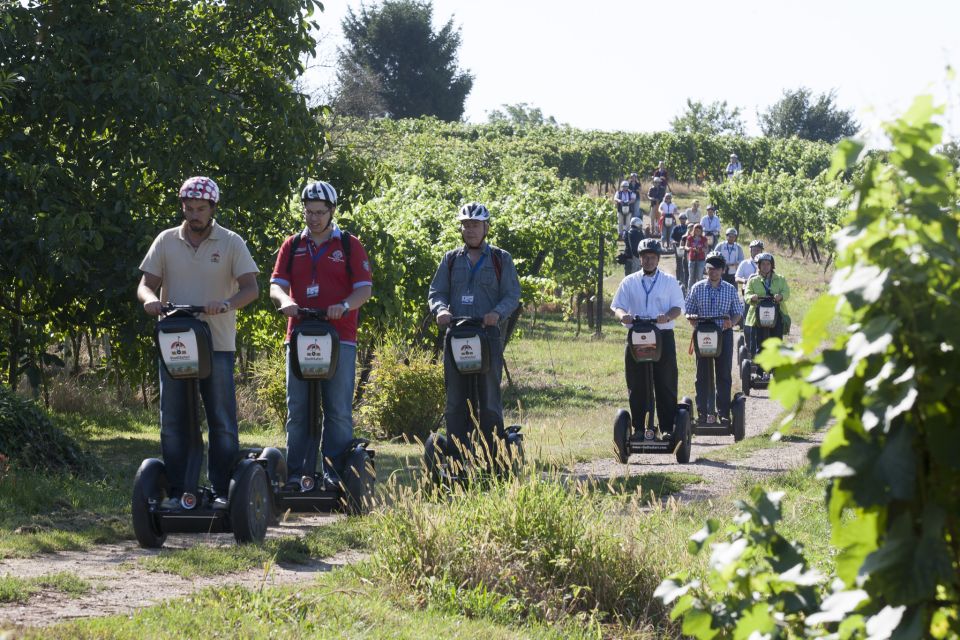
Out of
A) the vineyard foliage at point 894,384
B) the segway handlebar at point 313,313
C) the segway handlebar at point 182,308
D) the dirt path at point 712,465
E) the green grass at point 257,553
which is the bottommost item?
the dirt path at point 712,465

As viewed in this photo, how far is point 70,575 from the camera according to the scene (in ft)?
19.8

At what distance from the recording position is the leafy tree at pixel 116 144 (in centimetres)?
1012

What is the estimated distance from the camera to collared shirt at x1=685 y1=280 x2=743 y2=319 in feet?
43.7

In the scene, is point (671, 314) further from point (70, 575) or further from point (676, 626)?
point (70, 575)

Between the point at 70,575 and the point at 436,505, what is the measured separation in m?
1.71

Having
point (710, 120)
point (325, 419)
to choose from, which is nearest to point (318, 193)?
point (325, 419)

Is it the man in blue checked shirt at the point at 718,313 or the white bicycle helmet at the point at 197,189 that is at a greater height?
the white bicycle helmet at the point at 197,189

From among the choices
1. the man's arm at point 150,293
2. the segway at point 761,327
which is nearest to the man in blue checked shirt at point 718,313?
the segway at point 761,327

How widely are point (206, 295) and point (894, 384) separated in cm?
517

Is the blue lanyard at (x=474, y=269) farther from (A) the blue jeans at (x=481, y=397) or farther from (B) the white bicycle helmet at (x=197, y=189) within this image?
(B) the white bicycle helmet at (x=197, y=189)

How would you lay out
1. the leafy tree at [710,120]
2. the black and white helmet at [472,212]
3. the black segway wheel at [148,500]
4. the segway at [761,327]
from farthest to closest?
the leafy tree at [710,120] < the segway at [761,327] < the black and white helmet at [472,212] < the black segway wheel at [148,500]

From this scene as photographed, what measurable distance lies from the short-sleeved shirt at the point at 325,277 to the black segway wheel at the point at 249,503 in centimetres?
106

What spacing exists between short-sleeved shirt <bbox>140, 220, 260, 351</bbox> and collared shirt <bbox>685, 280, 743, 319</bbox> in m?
6.99

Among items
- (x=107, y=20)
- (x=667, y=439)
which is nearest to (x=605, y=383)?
(x=667, y=439)
